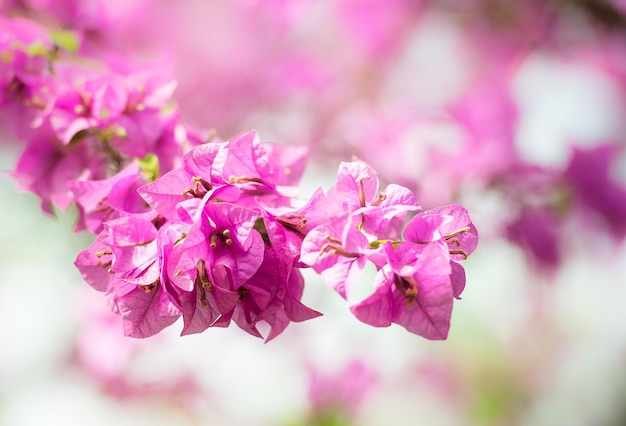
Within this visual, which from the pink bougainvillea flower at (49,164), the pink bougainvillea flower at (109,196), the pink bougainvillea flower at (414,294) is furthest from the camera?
the pink bougainvillea flower at (49,164)

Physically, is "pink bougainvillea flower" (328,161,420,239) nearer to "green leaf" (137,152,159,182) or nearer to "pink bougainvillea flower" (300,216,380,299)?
"pink bougainvillea flower" (300,216,380,299)

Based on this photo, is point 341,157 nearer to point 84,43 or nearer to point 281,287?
point 84,43

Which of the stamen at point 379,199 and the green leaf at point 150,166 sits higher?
the stamen at point 379,199

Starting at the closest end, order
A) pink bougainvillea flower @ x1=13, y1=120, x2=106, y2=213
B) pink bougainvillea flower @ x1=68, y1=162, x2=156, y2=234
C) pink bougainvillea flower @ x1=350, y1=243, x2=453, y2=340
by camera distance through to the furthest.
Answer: pink bougainvillea flower @ x1=350, y1=243, x2=453, y2=340 → pink bougainvillea flower @ x1=68, y1=162, x2=156, y2=234 → pink bougainvillea flower @ x1=13, y1=120, x2=106, y2=213

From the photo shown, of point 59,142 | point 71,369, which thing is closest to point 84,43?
point 59,142

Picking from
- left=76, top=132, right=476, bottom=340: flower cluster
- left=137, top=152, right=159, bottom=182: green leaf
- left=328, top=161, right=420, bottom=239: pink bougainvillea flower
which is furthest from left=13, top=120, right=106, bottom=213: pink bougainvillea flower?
left=328, top=161, right=420, bottom=239: pink bougainvillea flower

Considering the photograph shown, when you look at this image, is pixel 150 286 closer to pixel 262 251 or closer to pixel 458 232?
pixel 262 251

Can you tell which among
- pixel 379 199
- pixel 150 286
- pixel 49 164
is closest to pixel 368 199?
pixel 379 199

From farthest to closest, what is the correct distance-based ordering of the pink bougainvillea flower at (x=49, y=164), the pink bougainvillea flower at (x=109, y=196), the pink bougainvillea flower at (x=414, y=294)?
1. the pink bougainvillea flower at (x=49, y=164)
2. the pink bougainvillea flower at (x=109, y=196)
3. the pink bougainvillea flower at (x=414, y=294)

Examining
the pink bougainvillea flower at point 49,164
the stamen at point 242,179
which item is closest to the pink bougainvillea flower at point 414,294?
the stamen at point 242,179

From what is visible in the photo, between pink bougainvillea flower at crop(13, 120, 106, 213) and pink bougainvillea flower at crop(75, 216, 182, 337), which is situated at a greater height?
pink bougainvillea flower at crop(75, 216, 182, 337)

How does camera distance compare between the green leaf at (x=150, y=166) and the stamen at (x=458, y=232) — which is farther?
the green leaf at (x=150, y=166)

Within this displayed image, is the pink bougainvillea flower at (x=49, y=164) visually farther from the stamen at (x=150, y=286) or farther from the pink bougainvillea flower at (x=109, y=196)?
the stamen at (x=150, y=286)
